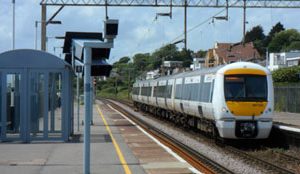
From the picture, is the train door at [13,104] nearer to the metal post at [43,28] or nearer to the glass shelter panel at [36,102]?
the glass shelter panel at [36,102]

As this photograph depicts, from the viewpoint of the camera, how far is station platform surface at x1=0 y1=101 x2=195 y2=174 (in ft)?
44.7

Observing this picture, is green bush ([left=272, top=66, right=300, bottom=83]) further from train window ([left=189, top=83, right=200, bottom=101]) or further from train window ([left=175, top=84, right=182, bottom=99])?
train window ([left=189, top=83, right=200, bottom=101])

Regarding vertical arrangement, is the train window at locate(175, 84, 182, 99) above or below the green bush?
below

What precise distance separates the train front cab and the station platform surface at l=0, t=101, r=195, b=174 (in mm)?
2396

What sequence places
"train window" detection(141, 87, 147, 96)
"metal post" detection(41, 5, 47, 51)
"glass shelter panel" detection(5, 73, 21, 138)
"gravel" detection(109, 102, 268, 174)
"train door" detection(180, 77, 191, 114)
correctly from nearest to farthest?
"gravel" detection(109, 102, 268, 174) → "glass shelter panel" detection(5, 73, 21, 138) → "train door" detection(180, 77, 191, 114) → "metal post" detection(41, 5, 47, 51) → "train window" detection(141, 87, 147, 96)

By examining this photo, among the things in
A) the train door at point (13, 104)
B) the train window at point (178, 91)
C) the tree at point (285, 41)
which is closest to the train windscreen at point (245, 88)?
the train door at point (13, 104)

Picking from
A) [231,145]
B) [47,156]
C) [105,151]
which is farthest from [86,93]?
[231,145]

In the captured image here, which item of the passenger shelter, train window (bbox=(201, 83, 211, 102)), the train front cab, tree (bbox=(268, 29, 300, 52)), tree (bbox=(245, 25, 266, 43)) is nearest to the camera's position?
the passenger shelter

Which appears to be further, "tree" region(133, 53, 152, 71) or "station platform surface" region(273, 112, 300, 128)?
"tree" region(133, 53, 152, 71)

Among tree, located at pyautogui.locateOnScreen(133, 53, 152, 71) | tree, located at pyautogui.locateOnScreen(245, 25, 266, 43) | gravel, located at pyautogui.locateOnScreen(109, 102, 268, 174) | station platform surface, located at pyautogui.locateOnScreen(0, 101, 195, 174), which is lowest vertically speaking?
gravel, located at pyautogui.locateOnScreen(109, 102, 268, 174)

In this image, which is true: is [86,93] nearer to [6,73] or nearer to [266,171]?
[266,171]

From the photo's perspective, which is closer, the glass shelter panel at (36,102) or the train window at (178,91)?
the glass shelter panel at (36,102)

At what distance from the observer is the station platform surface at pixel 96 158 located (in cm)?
1363

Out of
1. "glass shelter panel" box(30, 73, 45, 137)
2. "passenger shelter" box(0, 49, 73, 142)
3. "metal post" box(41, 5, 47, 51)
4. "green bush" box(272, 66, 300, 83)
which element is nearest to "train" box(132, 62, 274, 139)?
"passenger shelter" box(0, 49, 73, 142)
